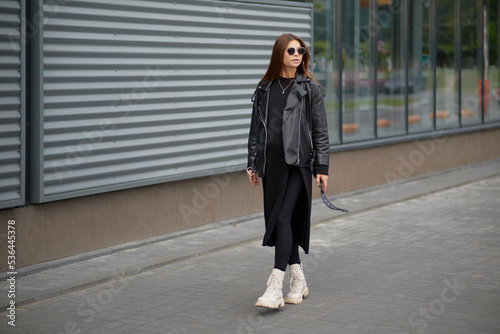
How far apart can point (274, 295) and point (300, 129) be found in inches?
47.8

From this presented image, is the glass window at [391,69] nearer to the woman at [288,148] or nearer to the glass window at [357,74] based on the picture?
the glass window at [357,74]

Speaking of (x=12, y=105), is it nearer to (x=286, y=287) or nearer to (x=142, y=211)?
(x=142, y=211)

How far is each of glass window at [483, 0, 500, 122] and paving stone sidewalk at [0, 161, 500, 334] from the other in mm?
7343

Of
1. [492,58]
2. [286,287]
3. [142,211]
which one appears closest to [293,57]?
[286,287]

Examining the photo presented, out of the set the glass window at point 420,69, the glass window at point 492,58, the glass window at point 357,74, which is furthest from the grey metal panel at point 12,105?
the glass window at point 492,58

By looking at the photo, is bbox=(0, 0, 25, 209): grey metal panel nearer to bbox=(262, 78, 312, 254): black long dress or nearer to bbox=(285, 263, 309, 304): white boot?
bbox=(262, 78, 312, 254): black long dress

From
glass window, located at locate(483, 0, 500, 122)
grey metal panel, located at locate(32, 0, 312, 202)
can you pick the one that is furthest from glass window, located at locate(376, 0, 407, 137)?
glass window, located at locate(483, 0, 500, 122)

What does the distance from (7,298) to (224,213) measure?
149 inches

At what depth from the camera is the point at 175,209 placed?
9.02m

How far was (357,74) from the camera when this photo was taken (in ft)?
41.3

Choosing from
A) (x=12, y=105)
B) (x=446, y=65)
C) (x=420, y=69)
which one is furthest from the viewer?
(x=446, y=65)

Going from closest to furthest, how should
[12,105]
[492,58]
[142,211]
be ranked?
[12,105] → [142,211] → [492,58]

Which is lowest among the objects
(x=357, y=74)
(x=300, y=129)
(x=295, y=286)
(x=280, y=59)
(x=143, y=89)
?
(x=295, y=286)

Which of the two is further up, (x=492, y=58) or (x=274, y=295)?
(x=492, y=58)
